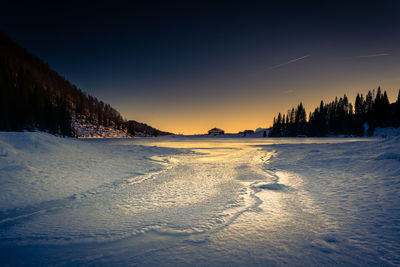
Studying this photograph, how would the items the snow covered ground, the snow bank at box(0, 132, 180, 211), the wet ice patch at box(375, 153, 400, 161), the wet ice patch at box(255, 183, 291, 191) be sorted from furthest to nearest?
the wet ice patch at box(375, 153, 400, 161)
the wet ice patch at box(255, 183, 291, 191)
the snow bank at box(0, 132, 180, 211)
the snow covered ground

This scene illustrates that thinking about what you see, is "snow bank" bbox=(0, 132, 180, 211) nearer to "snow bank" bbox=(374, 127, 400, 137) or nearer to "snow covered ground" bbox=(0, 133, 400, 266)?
"snow covered ground" bbox=(0, 133, 400, 266)

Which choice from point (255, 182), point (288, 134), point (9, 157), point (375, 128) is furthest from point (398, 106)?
point (9, 157)

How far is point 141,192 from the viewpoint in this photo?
21.6 feet

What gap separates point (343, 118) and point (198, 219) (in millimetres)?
106318

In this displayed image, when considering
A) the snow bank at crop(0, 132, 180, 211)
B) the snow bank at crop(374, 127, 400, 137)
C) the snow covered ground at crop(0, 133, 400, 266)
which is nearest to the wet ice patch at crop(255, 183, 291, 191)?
the snow covered ground at crop(0, 133, 400, 266)

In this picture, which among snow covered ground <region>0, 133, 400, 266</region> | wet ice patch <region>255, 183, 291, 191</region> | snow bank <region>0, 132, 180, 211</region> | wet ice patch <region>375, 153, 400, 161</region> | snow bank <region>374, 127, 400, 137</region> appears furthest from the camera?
snow bank <region>374, 127, 400, 137</region>

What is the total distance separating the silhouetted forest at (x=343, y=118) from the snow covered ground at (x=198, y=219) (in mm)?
93654

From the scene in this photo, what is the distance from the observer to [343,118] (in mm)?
82938

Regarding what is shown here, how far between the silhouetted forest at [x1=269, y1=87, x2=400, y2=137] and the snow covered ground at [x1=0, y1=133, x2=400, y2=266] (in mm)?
93654

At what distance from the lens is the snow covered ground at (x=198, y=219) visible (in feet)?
9.66

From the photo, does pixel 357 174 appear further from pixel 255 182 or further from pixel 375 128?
pixel 375 128

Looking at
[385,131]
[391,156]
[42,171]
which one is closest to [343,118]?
[385,131]

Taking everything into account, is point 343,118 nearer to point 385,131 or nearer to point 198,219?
point 385,131

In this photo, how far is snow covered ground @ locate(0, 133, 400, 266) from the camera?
9.66 ft
